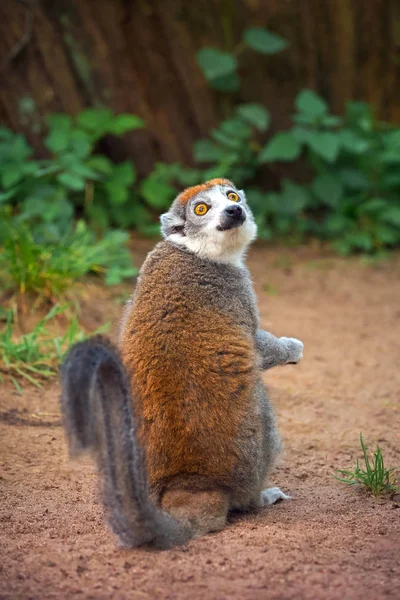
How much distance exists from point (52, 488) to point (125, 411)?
1576 millimetres

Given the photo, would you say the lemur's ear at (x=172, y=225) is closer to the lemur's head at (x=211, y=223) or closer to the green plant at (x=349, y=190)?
the lemur's head at (x=211, y=223)

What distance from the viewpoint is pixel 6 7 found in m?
8.89

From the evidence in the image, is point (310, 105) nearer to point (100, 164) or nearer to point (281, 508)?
point (100, 164)

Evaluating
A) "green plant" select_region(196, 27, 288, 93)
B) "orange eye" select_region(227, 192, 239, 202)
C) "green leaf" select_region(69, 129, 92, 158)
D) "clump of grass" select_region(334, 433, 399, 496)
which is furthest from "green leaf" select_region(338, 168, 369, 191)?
"clump of grass" select_region(334, 433, 399, 496)

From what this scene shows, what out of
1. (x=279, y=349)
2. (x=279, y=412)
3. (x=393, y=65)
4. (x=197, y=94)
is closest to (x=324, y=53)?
(x=393, y=65)

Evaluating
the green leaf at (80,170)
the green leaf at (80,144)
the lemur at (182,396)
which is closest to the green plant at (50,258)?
the green leaf at (80,170)

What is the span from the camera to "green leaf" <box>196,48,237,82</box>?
30.9 ft

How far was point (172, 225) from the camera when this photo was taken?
15.6 feet

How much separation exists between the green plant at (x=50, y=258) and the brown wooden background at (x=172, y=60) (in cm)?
220

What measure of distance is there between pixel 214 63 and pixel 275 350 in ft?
19.2

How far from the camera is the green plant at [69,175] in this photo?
808 centimetres

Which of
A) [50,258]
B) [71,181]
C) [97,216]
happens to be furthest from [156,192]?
[50,258]

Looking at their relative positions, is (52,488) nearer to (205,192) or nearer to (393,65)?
(205,192)

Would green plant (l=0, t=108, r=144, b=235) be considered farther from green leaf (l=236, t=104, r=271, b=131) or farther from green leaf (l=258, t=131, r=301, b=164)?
green leaf (l=258, t=131, r=301, b=164)
